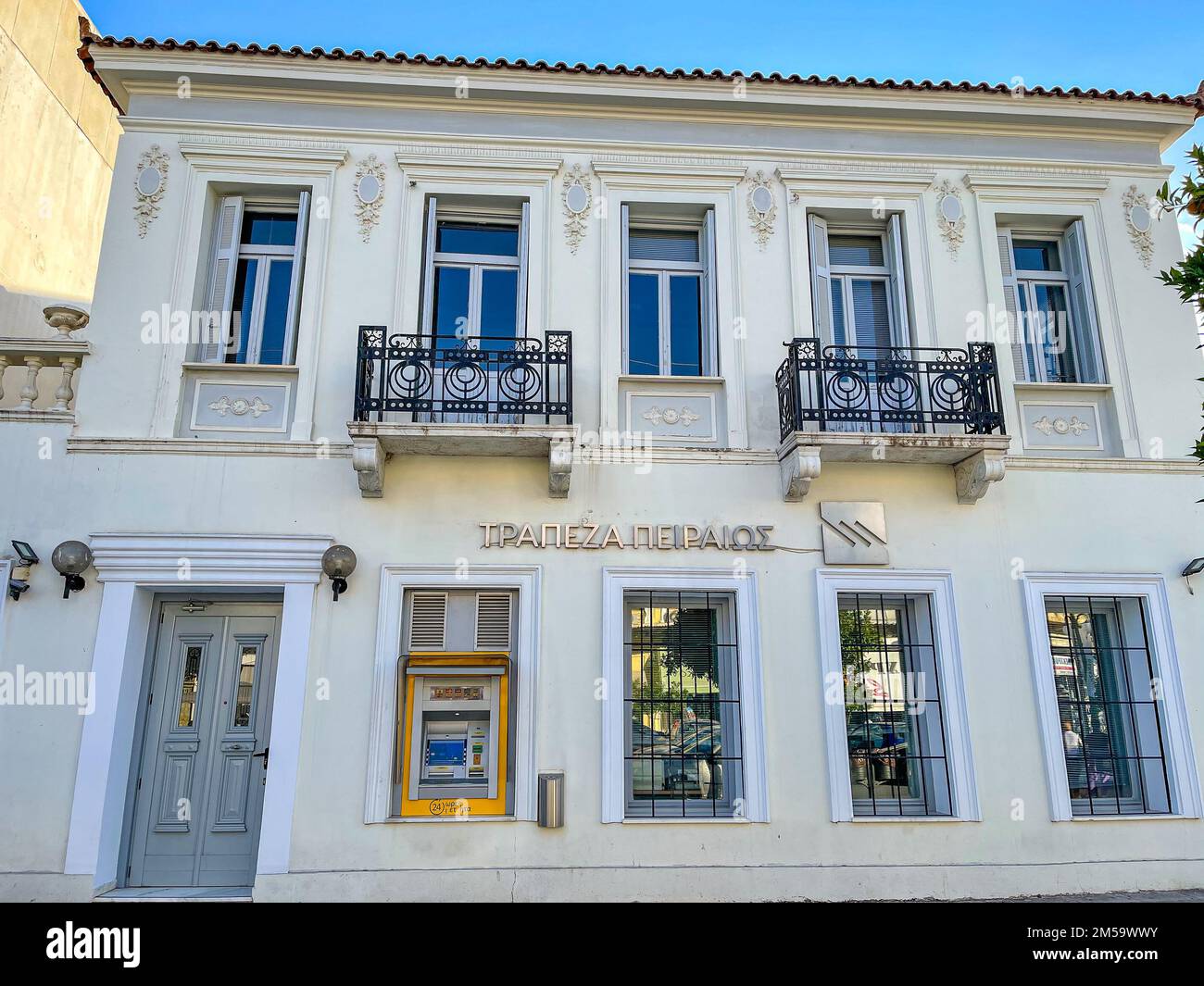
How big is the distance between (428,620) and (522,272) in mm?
3549

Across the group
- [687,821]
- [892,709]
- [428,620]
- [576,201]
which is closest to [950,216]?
[576,201]

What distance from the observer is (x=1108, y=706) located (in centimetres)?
793

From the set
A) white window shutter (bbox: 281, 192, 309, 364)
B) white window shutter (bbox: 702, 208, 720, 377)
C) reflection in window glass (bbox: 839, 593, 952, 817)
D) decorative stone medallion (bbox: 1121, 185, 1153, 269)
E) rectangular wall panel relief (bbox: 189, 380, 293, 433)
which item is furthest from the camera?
decorative stone medallion (bbox: 1121, 185, 1153, 269)

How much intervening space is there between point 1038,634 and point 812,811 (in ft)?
8.63

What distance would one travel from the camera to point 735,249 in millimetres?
8547

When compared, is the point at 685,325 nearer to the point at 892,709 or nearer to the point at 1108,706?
the point at 892,709

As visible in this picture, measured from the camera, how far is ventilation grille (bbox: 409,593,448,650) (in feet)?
24.8

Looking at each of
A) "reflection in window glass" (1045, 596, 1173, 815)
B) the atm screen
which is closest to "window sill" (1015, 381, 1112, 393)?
"reflection in window glass" (1045, 596, 1173, 815)

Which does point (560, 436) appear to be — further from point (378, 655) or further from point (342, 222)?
point (342, 222)

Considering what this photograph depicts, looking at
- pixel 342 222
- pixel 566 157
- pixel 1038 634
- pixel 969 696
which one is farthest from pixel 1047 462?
pixel 342 222

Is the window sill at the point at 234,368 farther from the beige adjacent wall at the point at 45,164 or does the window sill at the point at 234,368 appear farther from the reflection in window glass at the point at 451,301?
the beige adjacent wall at the point at 45,164

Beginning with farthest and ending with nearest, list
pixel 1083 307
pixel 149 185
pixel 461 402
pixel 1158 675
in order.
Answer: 1. pixel 1083 307
2. pixel 149 185
3. pixel 1158 675
4. pixel 461 402

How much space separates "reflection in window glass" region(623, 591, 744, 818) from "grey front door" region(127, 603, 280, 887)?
3204 mm

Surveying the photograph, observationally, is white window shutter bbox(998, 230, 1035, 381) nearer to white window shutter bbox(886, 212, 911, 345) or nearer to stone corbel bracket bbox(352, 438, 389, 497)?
white window shutter bbox(886, 212, 911, 345)
